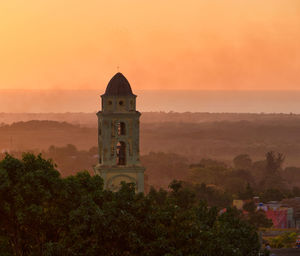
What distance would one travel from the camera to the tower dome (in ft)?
169

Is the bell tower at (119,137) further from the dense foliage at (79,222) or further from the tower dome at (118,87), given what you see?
the dense foliage at (79,222)

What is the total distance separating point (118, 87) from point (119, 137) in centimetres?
346

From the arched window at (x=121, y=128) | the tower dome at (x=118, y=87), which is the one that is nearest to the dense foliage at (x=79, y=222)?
the tower dome at (x=118, y=87)

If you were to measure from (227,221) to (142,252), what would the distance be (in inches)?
415

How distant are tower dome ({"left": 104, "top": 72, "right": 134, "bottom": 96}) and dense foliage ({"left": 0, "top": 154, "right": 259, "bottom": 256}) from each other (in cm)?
1807

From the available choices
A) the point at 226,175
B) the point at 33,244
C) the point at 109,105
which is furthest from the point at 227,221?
the point at 226,175

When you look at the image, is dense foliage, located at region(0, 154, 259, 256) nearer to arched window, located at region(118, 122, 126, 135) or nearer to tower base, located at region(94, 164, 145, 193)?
tower base, located at region(94, 164, 145, 193)

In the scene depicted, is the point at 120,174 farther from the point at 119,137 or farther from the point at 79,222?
the point at 79,222

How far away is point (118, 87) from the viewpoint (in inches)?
2030

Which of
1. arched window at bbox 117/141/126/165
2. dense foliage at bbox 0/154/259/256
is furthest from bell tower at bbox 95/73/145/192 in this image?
dense foliage at bbox 0/154/259/256

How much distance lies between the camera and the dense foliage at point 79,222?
30.4m

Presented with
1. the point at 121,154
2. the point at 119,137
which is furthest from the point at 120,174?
the point at 119,137

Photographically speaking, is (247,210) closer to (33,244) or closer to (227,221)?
(227,221)

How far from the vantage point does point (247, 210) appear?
9606 cm
